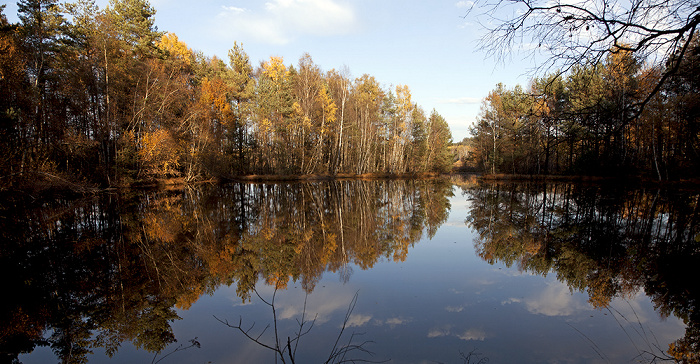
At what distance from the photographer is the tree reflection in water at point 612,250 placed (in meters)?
4.66

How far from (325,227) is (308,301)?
16.3 feet

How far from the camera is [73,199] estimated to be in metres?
16.4

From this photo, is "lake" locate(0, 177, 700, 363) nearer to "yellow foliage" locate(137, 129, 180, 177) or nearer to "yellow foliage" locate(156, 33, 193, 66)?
"yellow foliage" locate(137, 129, 180, 177)

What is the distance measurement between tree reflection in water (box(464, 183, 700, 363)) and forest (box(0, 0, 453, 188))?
16061 millimetres

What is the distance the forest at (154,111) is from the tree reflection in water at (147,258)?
533 cm

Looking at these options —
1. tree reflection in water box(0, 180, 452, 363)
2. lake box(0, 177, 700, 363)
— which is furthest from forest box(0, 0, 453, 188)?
lake box(0, 177, 700, 363)

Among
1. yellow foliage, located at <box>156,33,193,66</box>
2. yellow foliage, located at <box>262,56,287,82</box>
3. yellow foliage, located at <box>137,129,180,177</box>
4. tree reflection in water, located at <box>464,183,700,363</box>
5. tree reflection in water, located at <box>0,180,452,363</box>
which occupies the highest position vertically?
yellow foliage, located at <box>156,33,193,66</box>

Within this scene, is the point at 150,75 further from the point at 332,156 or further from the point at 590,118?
the point at 590,118

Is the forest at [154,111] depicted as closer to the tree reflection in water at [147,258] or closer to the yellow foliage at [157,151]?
the yellow foliage at [157,151]

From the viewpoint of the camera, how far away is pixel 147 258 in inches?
270

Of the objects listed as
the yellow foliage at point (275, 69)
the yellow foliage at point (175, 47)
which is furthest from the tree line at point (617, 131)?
the yellow foliage at point (175, 47)

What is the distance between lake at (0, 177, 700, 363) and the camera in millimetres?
3545

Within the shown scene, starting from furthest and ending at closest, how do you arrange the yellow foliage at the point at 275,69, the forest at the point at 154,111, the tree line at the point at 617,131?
the yellow foliage at the point at 275,69
the forest at the point at 154,111
the tree line at the point at 617,131

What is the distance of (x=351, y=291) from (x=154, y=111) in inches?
920
